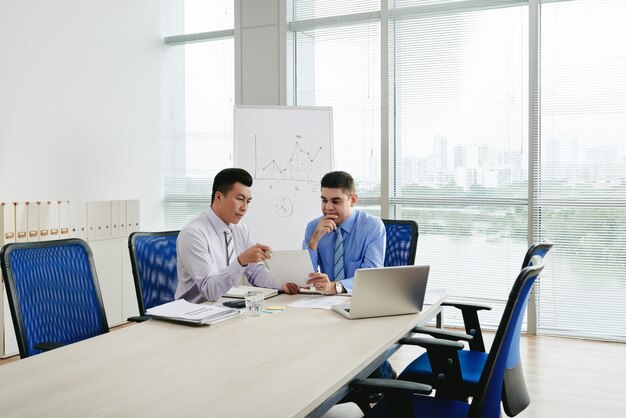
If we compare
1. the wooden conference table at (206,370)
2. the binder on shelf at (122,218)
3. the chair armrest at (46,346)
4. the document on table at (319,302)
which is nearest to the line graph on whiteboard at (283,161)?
the binder on shelf at (122,218)

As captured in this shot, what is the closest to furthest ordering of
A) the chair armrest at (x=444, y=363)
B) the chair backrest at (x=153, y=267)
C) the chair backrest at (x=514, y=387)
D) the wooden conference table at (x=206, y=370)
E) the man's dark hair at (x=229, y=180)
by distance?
the wooden conference table at (x=206, y=370)
the chair backrest at (x=514, y=387)
the chair armrest at (x=444, y=363)
the chair backrest at (x=153, y=267)
the man's dark hair at (x=229, y=180)

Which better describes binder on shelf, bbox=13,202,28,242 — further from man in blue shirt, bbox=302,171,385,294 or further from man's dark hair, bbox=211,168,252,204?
man in blue shirt, bbox=302,171,385,294

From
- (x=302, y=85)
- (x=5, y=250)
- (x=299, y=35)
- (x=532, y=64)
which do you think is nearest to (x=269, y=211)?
(x=302, y=85)

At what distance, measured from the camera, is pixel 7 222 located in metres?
4.37

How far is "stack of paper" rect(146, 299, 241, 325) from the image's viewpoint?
2.33 metres

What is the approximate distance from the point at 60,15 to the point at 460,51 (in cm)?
344

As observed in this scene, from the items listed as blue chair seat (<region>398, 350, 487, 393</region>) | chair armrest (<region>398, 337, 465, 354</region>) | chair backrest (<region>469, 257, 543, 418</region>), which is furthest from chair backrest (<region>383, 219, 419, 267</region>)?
chair backrest (<region>469, 257, 543, 418</region>)

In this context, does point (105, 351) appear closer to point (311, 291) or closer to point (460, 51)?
point (311, 291)

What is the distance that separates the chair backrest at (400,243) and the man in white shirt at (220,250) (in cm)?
82

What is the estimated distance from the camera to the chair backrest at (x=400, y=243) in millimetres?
3559

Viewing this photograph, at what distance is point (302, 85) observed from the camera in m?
5.72

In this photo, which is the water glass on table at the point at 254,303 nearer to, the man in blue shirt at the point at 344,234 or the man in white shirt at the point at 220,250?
the man in white shirt at the point at 220,250

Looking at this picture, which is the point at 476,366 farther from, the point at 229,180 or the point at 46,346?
the point at 46,346

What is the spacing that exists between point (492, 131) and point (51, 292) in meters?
3.82
